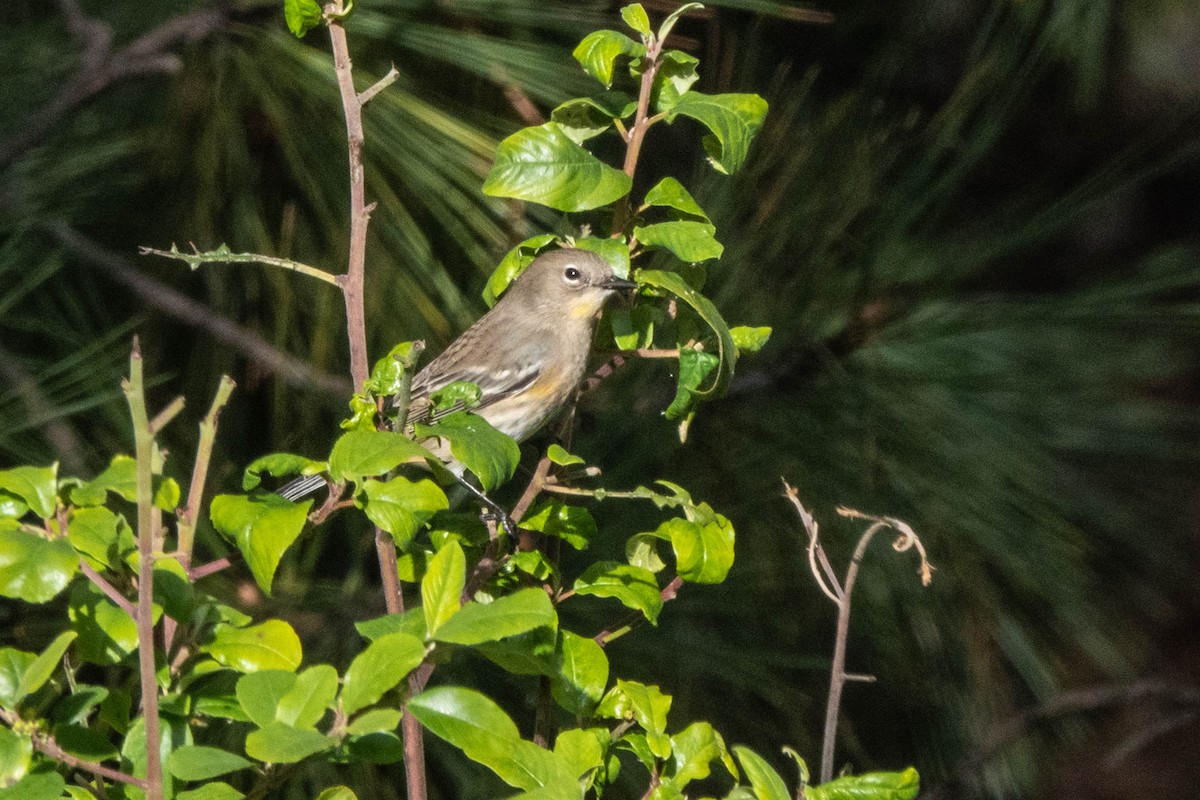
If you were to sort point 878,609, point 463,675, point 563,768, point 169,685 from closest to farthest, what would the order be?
1. point 563,768
2. point 169,685
3. point 463,675
4. point 878,609

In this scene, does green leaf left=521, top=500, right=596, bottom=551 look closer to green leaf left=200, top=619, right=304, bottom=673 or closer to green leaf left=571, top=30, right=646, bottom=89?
green leaf left=200, top=619, right=304, bottom=673

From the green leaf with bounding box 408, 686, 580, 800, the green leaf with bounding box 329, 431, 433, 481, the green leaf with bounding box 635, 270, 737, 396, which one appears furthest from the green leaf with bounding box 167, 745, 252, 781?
the green leaf with bounding box 635, 270, 737, 396

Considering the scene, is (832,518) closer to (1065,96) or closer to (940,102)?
(940,102)

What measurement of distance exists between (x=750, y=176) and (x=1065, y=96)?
3.58 metres

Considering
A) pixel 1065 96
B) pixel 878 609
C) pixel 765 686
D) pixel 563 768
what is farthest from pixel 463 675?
pixel 1065 96

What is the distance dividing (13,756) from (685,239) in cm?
80

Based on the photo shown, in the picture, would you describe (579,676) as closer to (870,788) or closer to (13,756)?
(870,788)

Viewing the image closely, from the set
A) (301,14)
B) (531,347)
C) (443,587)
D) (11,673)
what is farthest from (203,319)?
(443,587)

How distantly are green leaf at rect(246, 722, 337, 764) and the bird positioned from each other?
7.80 feet

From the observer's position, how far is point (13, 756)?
1.03 metres

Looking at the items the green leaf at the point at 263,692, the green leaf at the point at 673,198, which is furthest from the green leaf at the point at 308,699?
the green leaf at the point at 673,198

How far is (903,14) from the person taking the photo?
13.1 feet

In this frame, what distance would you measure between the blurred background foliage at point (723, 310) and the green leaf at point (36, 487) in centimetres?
142

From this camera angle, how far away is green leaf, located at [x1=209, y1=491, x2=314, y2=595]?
3.67 feet
